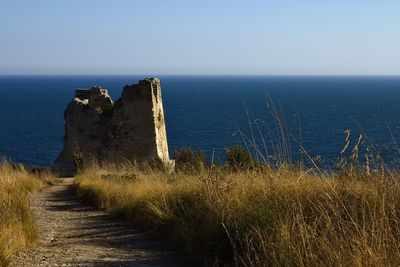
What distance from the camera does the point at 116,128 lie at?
22078 millimetres

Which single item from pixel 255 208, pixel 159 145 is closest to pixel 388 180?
pixel 255 208

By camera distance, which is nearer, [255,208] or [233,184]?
[255,208]

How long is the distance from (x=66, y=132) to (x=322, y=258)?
20195 millimetres

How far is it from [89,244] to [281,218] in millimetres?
2557

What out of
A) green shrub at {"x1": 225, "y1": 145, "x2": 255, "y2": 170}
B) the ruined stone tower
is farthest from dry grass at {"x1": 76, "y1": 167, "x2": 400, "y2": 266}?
the ruined stone tower

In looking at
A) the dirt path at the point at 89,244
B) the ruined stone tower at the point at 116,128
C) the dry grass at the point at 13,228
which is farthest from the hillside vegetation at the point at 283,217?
the ruined stone tower at the point at 116,128

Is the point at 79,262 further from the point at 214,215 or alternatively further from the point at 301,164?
the point at 301,164

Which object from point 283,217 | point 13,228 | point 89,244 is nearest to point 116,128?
point 89,244

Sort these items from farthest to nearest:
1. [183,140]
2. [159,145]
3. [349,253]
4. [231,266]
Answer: [183,140], [159,145], [231,266], [349,253]

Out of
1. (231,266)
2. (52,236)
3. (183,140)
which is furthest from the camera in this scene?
(183,140)

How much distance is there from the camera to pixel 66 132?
896 inches

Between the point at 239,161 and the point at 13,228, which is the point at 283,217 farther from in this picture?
the point at 239,161

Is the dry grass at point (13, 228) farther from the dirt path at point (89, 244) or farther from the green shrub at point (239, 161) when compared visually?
the green shrub at point (239, 161)

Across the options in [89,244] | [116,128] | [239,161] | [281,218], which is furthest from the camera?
[116,128]
